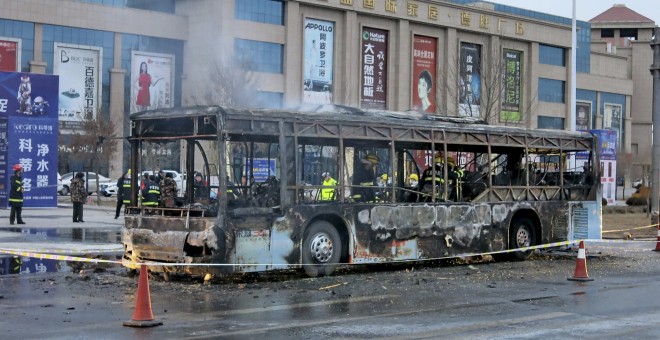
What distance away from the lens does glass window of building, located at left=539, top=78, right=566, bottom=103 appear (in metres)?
77.6

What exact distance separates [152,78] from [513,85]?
25.4 meters

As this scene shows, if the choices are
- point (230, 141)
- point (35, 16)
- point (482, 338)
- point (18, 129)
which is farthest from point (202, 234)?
point (35, 16)

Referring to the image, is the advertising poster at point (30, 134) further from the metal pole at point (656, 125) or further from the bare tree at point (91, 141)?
the metal pole at point (656, 125)

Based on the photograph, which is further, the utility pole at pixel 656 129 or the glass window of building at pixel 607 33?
the glass window of building at pixel 607 33

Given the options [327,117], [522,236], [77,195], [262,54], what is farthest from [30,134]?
[262,54]

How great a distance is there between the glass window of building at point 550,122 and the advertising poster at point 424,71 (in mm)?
13696

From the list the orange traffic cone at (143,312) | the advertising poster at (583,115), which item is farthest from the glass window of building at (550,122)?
the orange traffic cone at (143,312)

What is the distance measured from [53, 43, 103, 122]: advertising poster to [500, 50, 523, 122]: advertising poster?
2619 cm

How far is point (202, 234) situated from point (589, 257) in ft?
32.0

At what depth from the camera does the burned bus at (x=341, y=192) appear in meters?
14.5

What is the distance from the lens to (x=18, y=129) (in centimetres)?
3438

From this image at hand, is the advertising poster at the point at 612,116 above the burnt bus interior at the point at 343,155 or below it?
above

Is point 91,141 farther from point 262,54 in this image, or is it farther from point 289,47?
point 289,47

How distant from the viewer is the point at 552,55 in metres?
78.7
